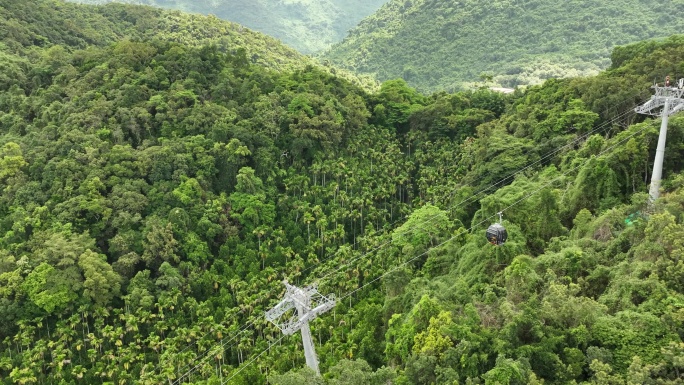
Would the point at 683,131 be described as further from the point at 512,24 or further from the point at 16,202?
the point at 512,24

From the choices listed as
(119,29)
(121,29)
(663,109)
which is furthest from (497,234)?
(121,29)

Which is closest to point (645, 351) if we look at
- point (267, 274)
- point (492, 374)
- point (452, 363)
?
point (492, 374)

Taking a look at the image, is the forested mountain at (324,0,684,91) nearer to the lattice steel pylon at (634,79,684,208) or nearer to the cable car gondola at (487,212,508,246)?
the lattice steel pylon at (634,79,684,208)

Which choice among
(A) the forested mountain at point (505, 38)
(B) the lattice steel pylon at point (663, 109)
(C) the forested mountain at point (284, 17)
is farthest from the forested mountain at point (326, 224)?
(C) the forested mountain at point (284, 17)

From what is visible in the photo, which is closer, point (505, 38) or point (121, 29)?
point (121, 29)

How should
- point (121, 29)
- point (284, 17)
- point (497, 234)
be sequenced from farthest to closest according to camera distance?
point (284, 17), point (121, 29), point (497, 234)

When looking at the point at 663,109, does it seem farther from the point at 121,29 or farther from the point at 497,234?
the point at 121,29

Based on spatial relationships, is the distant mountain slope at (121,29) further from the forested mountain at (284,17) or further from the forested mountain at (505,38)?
the forested mountain at (284,17)
